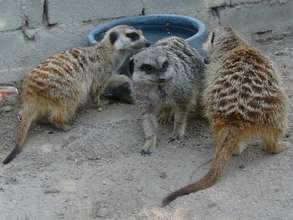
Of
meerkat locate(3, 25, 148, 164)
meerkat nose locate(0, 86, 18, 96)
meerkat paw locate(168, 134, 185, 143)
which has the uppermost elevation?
meerkat locate(3, 25, 148, 164)

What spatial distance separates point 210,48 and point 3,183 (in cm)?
154

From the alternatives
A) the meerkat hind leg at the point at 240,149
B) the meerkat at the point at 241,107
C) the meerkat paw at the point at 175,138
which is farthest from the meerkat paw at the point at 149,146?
the meerkat hind leg at the point at 240,149

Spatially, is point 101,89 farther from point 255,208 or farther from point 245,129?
point 255,208

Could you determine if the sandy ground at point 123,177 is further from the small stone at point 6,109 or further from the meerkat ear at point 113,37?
the meerkat ear at point 113,37

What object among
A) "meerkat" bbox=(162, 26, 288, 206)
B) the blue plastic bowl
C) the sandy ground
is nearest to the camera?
the sandy ground

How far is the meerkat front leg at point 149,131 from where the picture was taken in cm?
409

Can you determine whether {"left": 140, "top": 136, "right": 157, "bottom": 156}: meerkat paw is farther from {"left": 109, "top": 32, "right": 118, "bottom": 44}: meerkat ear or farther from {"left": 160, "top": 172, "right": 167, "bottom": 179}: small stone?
{"left": 109, "top": 32, "right": 118, "bottom": 44}: meerkat ear

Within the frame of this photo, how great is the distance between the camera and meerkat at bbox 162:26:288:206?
3654 millimetres

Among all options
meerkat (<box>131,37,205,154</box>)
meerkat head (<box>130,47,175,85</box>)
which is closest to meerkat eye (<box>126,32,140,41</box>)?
meerkat (<box>131,37,205,154</box>)

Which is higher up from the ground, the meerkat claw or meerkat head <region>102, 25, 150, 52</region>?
meerkat head <region>102, 25, 150, 52</region>

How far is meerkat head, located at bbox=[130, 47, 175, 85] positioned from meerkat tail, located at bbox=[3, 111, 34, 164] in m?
0.69

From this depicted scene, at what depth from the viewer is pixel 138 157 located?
404cm

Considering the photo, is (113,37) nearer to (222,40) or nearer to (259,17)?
(222,40)

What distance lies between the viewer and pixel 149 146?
4.11 m
